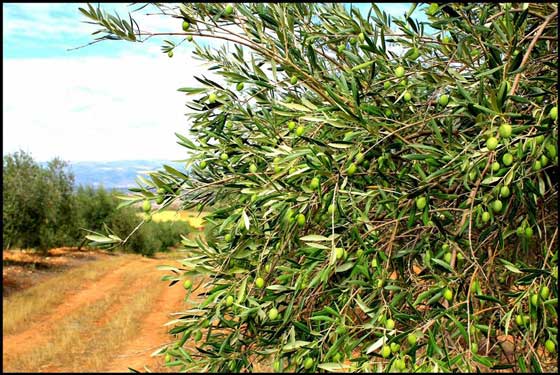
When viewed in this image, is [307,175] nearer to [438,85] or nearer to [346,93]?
[346,93]

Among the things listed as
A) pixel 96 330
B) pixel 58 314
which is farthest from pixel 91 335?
pixel 58 314

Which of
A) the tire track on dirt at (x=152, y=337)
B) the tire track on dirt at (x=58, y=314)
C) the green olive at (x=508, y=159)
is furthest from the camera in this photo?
the tire track on dirt at (x=58, y=314)

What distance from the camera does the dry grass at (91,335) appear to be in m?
14.9

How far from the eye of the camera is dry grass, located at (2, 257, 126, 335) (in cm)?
2008

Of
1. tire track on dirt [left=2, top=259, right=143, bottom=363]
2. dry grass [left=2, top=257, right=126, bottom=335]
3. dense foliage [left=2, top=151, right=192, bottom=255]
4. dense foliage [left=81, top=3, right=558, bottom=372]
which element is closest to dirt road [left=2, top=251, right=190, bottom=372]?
tire track on dirt [left=2, top=259, right=143, bottom=363]

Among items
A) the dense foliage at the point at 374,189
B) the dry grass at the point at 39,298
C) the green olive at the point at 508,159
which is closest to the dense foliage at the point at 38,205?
the dry grass at the point at 39,298

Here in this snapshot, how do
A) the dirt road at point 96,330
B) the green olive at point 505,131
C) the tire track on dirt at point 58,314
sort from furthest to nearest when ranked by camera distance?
the tire track on dirt at point 58,314 < the dirt road at point 96,330 < the green olive at point 505,131

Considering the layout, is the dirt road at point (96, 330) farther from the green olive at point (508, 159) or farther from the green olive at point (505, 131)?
the green olive at point (505, 131)

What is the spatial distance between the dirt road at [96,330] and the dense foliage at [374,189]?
23.9 ft

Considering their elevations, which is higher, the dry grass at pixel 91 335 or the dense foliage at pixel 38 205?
the dense foliage at pixel 38 205

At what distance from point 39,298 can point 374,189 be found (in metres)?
24.7

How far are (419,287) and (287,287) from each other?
0.63 meters

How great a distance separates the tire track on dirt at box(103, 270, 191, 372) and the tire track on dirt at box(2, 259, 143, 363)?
3.09 m

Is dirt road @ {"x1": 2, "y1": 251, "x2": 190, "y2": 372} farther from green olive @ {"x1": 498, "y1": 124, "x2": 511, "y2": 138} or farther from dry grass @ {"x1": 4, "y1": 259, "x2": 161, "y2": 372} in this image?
green olive @ {"x1": 498, "y1": 124, "x2": 511, "y2": 138}
